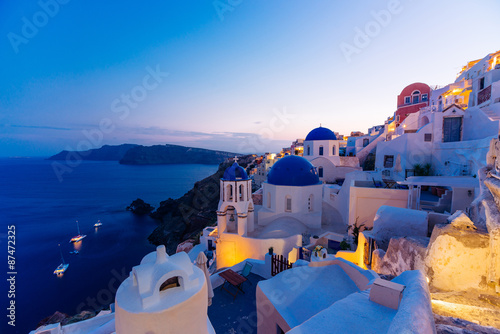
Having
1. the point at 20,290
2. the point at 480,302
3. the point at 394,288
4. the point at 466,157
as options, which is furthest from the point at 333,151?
the point at 20,290

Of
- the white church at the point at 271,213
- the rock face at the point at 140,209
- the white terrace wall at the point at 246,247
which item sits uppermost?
the white church at the point at 271,213

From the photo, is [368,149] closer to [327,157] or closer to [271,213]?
[327,157]

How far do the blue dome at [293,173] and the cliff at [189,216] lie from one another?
22879 millimetres

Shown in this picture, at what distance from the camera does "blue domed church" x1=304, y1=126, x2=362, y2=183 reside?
2225 cm

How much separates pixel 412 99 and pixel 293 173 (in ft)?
92.4

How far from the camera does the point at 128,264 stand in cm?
3231

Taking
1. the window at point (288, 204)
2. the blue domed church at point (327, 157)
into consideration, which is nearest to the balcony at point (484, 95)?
the blue domed church at point (327, 157)

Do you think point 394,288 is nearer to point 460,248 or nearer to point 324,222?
point 460,248

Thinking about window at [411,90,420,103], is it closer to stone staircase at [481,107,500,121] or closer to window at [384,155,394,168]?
stone staircase at [481,107,500,121]

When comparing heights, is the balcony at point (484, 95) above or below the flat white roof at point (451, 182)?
above

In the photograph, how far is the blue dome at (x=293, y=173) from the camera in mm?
15023

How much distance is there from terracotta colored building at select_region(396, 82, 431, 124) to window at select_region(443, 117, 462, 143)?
16.8m

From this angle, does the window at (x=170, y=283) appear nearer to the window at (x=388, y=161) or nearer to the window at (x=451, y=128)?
the window at (x=388, y=161)

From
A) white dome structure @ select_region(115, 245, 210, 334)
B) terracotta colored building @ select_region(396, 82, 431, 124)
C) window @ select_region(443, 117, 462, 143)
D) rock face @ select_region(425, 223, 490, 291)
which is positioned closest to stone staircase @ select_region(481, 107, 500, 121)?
window @ select_region(443, 117, 462, 143)
